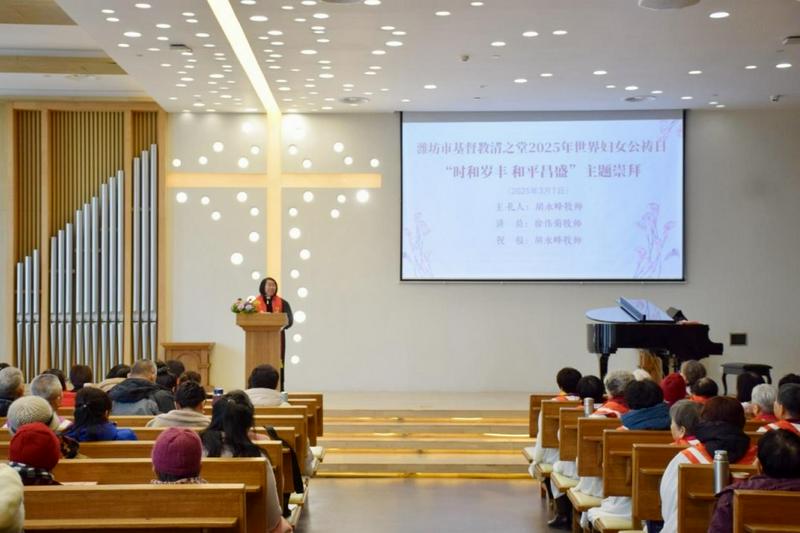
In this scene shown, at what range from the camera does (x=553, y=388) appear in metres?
13.3

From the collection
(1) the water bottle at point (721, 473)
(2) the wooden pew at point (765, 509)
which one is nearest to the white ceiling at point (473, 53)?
(1) the water bottle at point (721, 473)

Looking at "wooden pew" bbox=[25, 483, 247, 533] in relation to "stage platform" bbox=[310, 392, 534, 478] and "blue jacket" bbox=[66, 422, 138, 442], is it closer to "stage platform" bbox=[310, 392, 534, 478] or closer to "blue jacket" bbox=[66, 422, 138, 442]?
"blue jacket" bbox=[66, 422, 138, 442]

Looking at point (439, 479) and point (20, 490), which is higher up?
point (20, 490)

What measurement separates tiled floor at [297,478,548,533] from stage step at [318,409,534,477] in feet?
0.80

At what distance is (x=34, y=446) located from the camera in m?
3.61

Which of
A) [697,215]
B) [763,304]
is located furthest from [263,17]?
[763,304]

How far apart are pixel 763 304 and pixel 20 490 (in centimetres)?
1154

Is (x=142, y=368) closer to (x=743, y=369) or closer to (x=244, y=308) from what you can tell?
(x=244, y=308)

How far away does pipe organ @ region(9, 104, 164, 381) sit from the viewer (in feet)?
43.1

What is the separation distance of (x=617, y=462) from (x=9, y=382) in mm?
3427

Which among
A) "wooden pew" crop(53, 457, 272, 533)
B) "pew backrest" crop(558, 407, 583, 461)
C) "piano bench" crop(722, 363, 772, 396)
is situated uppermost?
"wooden pew" crop(53, 457, 272, 533)

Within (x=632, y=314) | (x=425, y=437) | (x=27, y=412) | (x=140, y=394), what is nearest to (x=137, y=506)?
(x=27, y=412)

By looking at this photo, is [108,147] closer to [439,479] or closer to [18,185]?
[18,185]

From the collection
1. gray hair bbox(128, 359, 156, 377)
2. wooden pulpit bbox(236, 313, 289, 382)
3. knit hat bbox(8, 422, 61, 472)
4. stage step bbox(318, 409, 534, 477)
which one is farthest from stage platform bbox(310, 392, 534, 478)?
knit hat bbox(8, 422, 61, 472)
